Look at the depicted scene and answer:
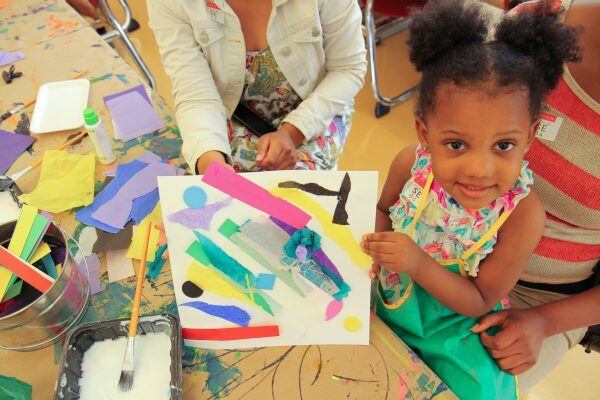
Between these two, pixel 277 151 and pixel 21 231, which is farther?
pixel 277 151

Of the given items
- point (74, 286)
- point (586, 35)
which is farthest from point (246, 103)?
point (586, 35)

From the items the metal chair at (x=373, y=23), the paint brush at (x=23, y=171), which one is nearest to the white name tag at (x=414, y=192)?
the paint brush at (x=23, y=171)

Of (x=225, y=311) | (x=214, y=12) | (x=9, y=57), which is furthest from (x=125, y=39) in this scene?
(x=225, y=311)

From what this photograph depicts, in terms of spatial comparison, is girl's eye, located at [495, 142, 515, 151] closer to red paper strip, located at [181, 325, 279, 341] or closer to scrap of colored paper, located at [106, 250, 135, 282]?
red paper strip, located at [181, 325, 279, 341]

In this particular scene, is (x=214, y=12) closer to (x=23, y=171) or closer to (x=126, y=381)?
(x=23, y=171)

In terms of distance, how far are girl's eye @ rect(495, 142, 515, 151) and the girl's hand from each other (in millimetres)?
199

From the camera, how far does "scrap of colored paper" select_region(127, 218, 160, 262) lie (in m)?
0.85

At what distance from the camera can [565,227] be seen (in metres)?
0.86

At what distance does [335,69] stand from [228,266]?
0.70 metres

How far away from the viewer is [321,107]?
116cm

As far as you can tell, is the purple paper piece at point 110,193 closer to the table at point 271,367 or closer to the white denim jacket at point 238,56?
the table at point 271,367

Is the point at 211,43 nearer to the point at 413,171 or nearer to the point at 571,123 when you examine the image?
the point at 413,171

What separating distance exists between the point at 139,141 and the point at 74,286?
414 millimetres

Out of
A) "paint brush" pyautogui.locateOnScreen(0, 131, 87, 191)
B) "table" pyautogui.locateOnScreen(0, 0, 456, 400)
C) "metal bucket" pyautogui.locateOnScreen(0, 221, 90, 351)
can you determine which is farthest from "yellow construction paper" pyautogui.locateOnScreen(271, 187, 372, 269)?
"paint brush" pyautogui.locateOnScreen(0, 131, 87, 191)
